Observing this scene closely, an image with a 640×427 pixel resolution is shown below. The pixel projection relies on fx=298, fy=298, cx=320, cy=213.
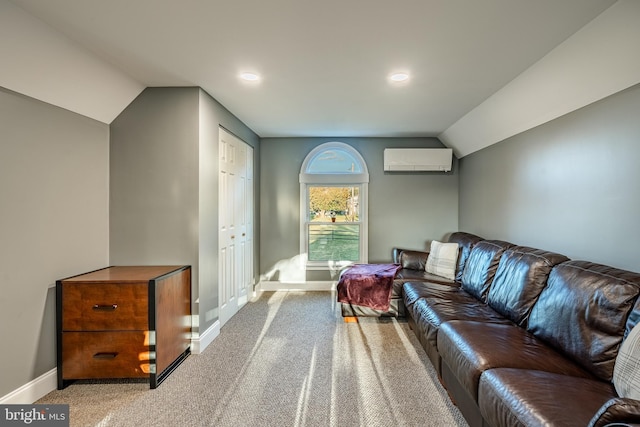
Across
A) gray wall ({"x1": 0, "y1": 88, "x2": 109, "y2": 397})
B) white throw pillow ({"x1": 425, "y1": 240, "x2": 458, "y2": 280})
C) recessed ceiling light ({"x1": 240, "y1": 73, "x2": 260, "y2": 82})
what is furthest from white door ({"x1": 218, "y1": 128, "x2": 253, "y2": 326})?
white throw pillow ({"x1": 425, "y1": 240, "x2": 458, "y2": 280})

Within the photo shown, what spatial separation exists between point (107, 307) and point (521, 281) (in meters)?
3.09

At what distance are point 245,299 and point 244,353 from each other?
4.67ft

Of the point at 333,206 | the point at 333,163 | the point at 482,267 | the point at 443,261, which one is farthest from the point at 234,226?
the point at 482,267

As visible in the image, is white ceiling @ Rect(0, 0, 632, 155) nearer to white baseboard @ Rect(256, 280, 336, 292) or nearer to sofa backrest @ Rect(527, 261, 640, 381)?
sofa backrest @ Rect(527, 261, 640, 381)

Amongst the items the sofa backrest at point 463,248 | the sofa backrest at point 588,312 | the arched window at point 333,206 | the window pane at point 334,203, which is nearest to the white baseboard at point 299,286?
the arched window at point 333,206

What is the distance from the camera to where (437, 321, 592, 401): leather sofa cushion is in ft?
5.20

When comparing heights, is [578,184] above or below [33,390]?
above

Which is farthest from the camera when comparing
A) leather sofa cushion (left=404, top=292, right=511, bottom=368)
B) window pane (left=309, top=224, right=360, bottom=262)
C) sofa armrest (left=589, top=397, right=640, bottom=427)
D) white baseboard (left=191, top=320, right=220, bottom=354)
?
window pane (left=309, top=224, right=360, bottom=262)

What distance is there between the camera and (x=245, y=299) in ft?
13.5

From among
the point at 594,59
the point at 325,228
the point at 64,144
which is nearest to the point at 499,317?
the point at 594,59

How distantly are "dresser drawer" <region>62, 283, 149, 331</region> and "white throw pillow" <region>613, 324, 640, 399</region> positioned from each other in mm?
2772

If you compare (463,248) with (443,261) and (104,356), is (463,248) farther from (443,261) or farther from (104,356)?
(104,356)

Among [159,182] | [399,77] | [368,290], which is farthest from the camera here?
[368,290]

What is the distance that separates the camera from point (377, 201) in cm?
483
